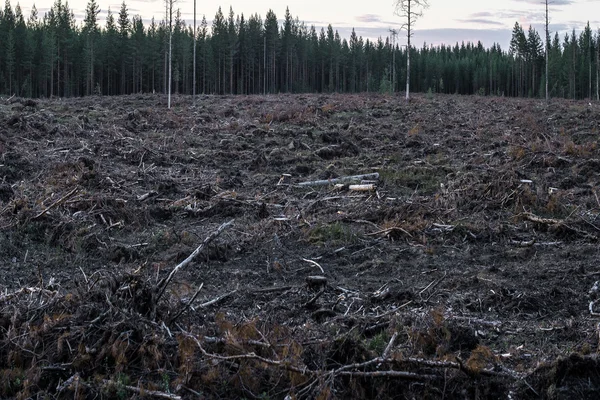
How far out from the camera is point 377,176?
43.0ft

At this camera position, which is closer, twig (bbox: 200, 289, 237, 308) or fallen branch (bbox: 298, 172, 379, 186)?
twig (bbox: 200, 289, 237, 308)

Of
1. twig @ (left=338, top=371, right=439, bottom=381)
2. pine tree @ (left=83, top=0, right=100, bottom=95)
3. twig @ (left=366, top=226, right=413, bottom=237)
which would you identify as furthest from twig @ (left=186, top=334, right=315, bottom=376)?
pine tree @ (left=83, top=0, right=100, bottom=95)

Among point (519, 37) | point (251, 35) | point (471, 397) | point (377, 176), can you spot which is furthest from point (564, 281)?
point (519, 37)

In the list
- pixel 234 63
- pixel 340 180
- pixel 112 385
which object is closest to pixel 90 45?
pixel 234 63

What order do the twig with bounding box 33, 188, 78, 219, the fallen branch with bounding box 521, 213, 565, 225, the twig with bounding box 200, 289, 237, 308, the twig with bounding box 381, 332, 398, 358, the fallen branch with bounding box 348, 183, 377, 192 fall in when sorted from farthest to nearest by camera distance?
the fallen branch with bounding box 348, 183, 377, 192
the twig with bounding box 33, 188, 78, 219
the fallen branch with bounding box 521, 213, 565, 225
the twig with bounding box 200, 289, 237, 308
the twig with bounding box 381, 332, 398, 358

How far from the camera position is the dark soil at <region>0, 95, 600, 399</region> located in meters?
4.41

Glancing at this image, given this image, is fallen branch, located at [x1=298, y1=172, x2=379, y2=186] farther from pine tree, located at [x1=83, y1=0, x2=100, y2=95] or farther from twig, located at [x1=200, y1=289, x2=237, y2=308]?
pine tree, located at [x1=83, y1=0, x2=100, y2=95]

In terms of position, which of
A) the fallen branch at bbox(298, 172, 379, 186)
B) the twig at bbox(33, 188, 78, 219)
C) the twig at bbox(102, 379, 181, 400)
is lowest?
the twig at bbox(102, 379, 181, 400)

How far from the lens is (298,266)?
26.0ft

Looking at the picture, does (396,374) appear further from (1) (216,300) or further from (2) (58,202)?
(2) (58,202)

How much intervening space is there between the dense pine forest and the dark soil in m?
38.3

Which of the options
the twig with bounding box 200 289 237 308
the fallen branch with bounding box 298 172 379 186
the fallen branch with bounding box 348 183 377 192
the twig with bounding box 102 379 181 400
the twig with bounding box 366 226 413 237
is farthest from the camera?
the fallen branch with bounding box 298 172 379 186

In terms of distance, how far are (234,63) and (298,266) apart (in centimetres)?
6720

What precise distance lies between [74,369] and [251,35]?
235 ft
